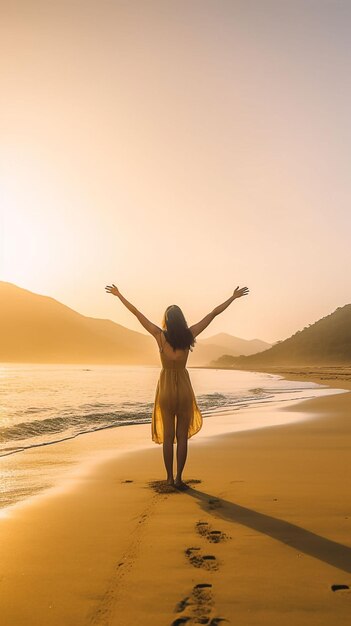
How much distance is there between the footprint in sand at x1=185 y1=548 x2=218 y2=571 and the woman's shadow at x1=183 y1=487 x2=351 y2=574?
72cm

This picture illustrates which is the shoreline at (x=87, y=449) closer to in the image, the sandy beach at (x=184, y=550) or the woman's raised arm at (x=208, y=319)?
the sandy beach at (x=184, y=550)

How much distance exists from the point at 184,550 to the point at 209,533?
1.73 feet

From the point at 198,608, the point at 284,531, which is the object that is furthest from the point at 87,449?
the point at 198,608

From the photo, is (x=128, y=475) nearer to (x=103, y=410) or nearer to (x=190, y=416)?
(x=190, y=416)

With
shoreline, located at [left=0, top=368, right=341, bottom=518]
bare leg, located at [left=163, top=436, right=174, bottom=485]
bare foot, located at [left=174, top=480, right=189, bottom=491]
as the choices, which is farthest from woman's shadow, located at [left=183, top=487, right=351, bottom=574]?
shoreline, located at [left=0, top=368, right=341, bottom=518]

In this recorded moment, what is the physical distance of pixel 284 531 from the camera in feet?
15.4

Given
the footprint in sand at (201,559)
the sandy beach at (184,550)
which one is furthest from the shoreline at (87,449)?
the footprint in sand at (201,559)

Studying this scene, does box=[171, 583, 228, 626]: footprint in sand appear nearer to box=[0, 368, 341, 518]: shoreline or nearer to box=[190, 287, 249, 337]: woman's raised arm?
box=[0, 368, 341, 518]: shoreline

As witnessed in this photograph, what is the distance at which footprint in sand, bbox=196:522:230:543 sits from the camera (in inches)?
177

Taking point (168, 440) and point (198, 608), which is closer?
point (198, 608)

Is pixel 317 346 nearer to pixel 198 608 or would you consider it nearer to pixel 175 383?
pixel 175 383

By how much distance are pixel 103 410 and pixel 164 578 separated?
15.7 metres

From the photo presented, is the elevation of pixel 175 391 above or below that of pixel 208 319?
below

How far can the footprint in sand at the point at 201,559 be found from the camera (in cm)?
384
